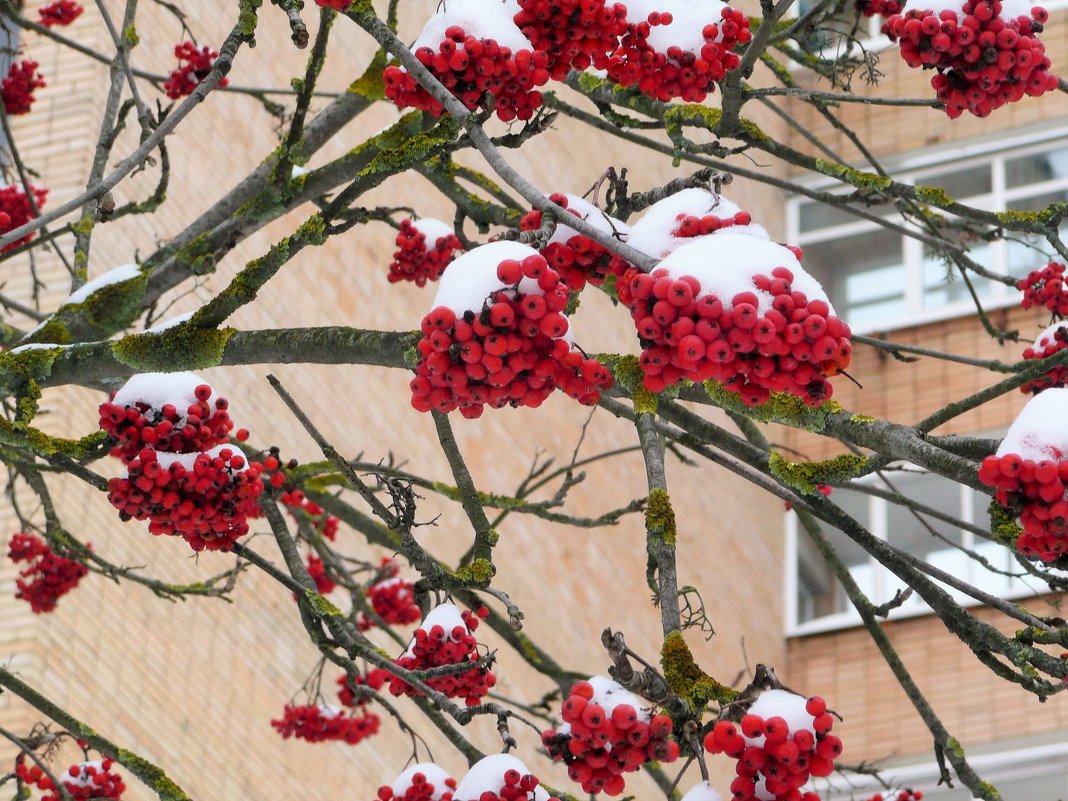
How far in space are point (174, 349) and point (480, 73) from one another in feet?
3.57

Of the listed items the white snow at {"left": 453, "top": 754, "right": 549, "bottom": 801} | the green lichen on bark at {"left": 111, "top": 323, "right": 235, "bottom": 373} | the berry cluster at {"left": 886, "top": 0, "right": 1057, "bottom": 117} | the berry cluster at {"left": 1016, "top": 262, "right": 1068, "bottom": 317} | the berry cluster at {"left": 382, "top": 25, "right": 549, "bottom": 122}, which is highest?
the berry cluster at {"left": 886, "top": 0, "right": 1057, "bottom": 117}

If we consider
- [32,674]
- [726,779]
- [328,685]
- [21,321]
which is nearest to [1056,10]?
[726,779]

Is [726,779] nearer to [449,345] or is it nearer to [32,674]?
[32,674]

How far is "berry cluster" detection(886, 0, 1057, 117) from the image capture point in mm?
3859

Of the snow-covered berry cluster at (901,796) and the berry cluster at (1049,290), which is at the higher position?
the berry cluster at (1049,290)

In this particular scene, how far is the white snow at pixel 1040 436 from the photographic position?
2.69 metres

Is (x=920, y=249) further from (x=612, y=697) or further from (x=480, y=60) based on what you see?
(x=612, y=697)

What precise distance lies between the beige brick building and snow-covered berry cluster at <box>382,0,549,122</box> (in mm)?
3354

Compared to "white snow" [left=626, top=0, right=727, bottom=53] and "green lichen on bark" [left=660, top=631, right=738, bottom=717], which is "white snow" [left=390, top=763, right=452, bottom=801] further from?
"white snow" [left=626, top=0, right=727, bottom=53]

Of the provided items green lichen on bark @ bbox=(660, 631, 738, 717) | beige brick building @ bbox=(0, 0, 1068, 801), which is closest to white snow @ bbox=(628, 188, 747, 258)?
green lichen on bark @ bbox=(660, 631, 738, 717)

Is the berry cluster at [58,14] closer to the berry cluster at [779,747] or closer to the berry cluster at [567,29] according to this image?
the berry cluster at [567,29]

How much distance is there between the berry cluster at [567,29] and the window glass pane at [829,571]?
1082cm

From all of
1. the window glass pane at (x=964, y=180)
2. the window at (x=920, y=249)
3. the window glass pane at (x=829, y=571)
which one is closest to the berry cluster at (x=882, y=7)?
the window glass pane at (x=829, y=571)

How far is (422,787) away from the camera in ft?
12.5
